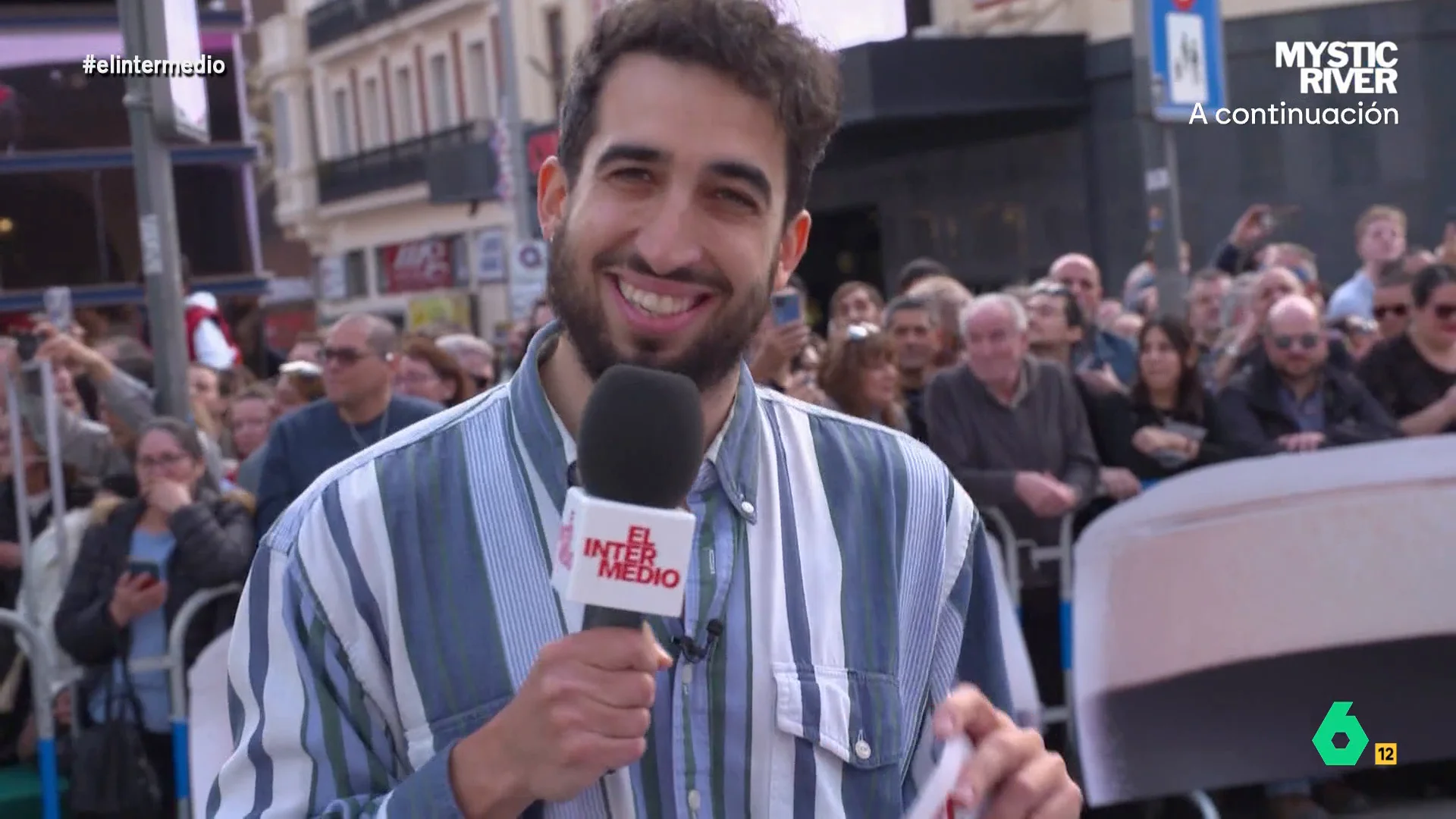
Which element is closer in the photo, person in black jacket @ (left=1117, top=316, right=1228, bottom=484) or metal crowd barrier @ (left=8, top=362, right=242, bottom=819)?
metal crowd barrier @ (left=8, top=362, right=242, bottom=819)

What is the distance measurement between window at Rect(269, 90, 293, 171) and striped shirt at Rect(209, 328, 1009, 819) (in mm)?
44581

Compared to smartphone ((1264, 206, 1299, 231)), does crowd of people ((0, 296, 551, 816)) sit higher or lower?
lower

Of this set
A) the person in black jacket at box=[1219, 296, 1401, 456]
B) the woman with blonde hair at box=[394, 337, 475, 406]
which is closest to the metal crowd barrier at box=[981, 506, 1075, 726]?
the person in black jacket at box=[1219, 296, 1401, 456]

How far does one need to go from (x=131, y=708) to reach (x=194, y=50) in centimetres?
216

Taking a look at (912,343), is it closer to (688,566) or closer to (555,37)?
(688,566)

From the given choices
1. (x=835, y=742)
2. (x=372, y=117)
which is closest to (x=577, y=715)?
(x=835, y=742)

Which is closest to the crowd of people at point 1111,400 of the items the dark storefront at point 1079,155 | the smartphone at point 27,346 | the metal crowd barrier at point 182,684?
the metal crowd barrier at point 182,684

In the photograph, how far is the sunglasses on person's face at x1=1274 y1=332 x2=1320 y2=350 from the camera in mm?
6945

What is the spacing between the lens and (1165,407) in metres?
7.21

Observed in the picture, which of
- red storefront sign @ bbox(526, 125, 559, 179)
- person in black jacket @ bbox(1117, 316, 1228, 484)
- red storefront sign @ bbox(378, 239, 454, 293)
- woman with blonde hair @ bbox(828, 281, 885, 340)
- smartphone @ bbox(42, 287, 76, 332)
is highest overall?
red storefront sign @ bbox(526, 125, 559, 179)

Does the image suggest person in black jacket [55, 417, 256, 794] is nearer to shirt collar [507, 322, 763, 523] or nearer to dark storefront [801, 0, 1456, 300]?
shirt collar [507, 322, 763, 523]

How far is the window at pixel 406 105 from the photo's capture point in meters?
39.2

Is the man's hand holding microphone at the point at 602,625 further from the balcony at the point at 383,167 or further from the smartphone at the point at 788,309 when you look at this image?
the balcony at the point at 383,167

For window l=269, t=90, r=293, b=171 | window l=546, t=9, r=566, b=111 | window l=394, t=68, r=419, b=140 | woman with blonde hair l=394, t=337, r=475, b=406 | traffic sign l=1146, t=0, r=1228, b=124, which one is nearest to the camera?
woman with blonde hair l=394, t=337, r=475, b=406
